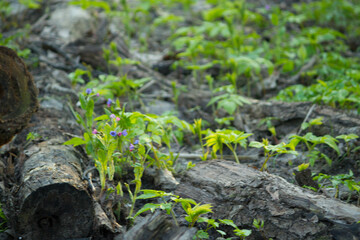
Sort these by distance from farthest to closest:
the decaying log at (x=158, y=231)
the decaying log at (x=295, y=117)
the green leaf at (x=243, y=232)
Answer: the decaying log at (x=295, y=117)
the green leaf at (x=243, y=232)
the decaying log at (x=158, y=231)

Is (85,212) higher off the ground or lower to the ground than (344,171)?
higher

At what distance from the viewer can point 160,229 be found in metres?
2.06

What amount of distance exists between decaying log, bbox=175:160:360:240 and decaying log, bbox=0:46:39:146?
125 centimetres

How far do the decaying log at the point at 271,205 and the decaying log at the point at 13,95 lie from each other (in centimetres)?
125

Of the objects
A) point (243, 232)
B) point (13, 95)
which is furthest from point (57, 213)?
point (243, 232)

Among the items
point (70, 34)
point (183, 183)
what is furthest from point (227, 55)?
point (183, 183)

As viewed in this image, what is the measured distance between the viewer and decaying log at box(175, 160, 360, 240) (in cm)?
219

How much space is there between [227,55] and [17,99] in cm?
335

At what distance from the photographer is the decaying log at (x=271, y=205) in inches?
86.0

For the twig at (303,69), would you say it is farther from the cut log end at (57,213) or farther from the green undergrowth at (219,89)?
the cut log end at (57,213)

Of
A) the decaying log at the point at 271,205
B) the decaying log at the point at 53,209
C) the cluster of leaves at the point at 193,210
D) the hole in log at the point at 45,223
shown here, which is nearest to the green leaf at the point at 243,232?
the cluster of leaves at the point at 193,210

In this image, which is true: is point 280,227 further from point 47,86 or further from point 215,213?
point 47,86

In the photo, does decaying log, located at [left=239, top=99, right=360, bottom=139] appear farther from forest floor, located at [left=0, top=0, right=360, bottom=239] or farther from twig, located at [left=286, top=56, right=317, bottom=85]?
twig, located at [left=286, top=56, right=317, bottom=85]

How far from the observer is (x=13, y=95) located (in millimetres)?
2676
